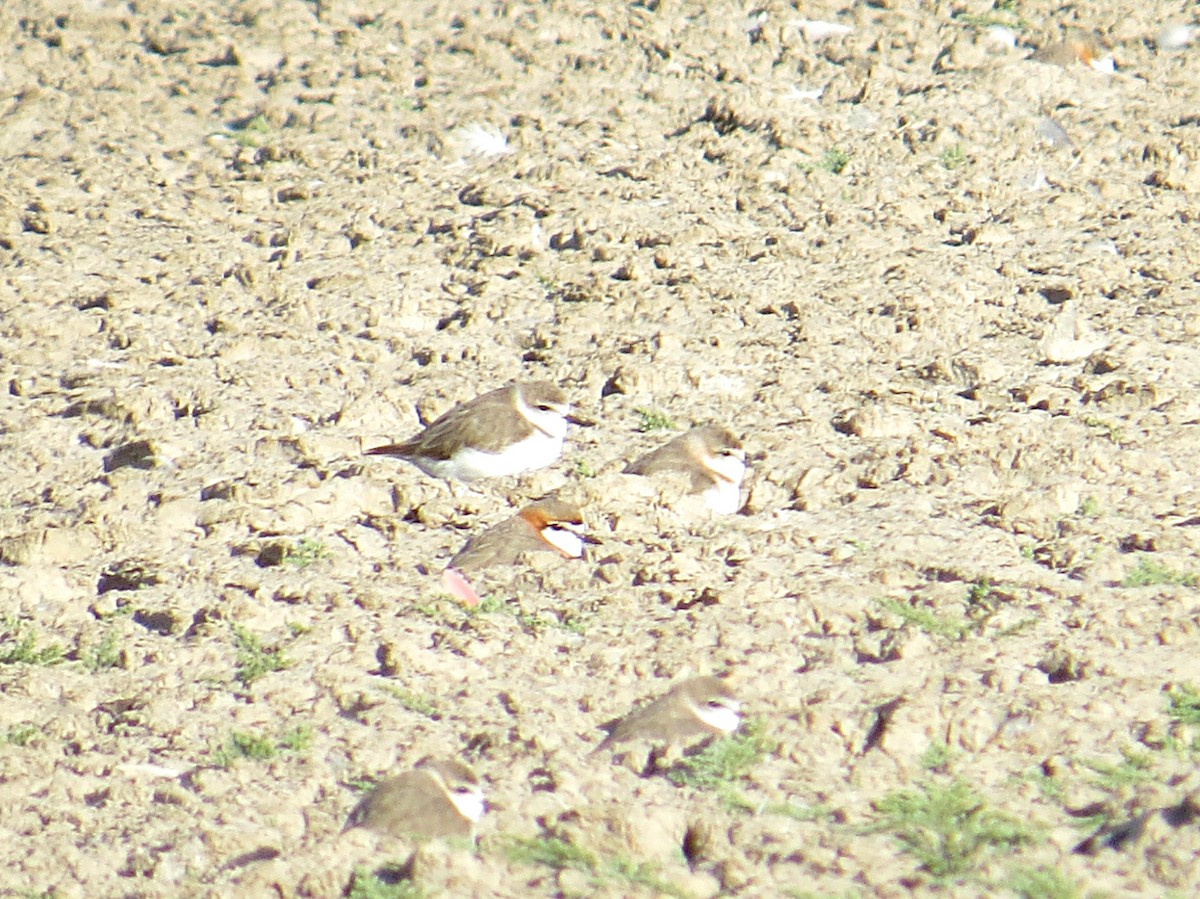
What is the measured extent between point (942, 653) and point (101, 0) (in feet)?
26.5

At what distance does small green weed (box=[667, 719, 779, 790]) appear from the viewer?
185 inches

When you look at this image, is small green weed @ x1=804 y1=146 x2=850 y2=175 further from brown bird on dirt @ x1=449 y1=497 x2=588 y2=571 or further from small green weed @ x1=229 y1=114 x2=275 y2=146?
brown bird on dirt @ x1=449 y1=497 x2=588 y2=571

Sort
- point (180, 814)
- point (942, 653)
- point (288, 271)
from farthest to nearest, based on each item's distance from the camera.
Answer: point (288, 271) < point (942, 653) < point (180, 814)

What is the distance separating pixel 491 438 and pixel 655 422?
88cm

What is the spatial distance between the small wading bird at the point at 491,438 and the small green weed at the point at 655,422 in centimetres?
38

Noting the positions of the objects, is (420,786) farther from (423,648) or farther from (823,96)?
(823,96)

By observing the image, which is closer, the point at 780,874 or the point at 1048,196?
the point at 780,874

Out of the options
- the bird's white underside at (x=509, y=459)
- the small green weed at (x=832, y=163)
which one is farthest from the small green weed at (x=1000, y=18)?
the bird's white underside at (x=509, y=459)

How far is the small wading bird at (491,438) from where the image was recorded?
6.56 meters

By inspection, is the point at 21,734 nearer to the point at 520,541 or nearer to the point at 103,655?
the point at 103,655

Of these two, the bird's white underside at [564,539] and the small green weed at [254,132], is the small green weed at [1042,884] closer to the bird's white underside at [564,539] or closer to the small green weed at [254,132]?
the bird's white underside at [564,539]

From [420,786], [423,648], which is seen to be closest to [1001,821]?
[420,786]

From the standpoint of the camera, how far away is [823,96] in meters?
9.65

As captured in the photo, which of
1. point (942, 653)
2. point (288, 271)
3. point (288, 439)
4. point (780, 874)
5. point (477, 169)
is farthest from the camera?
point (477, 169)
